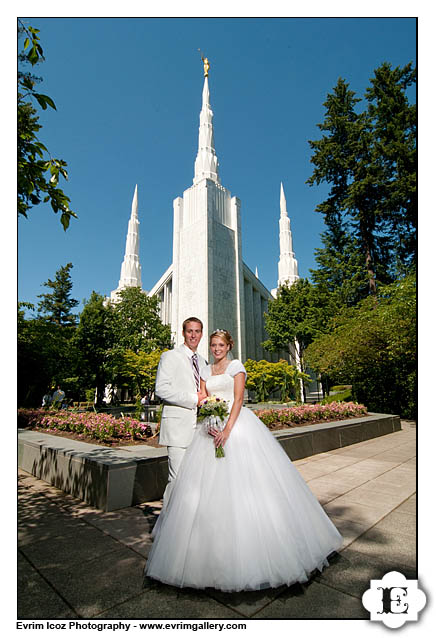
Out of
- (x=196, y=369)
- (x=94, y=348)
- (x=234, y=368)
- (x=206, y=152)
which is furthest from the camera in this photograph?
(x=206, y=152)

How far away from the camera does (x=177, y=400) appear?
3260 millimetres

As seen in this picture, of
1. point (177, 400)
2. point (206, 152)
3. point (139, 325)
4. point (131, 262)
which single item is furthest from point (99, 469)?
point (131, 262)

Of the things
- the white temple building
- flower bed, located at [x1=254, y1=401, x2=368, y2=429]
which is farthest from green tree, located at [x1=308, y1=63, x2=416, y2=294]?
flower bed, located at [x1=254, y1=401, x2=368, y2=429]

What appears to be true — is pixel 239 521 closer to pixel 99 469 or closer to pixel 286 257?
pixel 99 469

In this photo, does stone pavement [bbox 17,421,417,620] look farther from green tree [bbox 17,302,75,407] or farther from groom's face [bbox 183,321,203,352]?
green tree [bbox 17,302,75,407]

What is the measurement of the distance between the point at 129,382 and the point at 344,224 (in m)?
25.4

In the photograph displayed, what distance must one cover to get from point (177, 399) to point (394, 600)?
2172mm

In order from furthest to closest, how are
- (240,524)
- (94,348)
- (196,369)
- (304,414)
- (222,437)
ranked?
(94,348), (304,414), (196,369), (222,437), (240,524)

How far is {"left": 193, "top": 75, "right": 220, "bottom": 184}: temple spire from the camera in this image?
125 ft

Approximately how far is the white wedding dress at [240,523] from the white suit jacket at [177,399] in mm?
356

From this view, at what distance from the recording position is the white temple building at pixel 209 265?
110 feet

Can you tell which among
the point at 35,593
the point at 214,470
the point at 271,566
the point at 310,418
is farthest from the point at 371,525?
the point at 310,418

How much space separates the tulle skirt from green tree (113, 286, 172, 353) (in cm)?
2799

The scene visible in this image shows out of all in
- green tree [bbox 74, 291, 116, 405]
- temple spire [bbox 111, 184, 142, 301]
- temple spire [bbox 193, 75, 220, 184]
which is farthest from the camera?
temple spire [bbox 111, 184, 142, 301]
